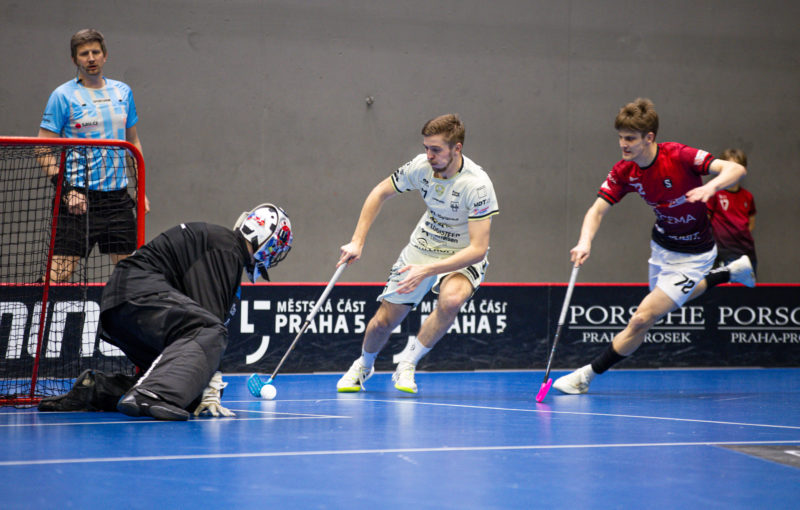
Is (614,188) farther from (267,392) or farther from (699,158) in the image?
(267,392)

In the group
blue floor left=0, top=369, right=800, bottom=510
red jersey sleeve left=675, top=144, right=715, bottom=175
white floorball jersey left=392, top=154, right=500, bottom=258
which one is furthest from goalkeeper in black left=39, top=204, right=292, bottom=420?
red jersey sleeve left=675, top=144, right=715, bottom=175

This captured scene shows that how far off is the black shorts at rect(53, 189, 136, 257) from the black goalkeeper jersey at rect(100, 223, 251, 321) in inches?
49.7

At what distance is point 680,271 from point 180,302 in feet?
10.4

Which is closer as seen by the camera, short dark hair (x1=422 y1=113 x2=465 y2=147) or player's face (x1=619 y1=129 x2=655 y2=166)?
short dark hair (x1=422 y1=113 x2=465 y2=147)

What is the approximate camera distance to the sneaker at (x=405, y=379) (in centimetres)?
560

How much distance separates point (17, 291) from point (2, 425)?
83.1 inches

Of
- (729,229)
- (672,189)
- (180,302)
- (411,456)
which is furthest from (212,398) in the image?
(729,229)

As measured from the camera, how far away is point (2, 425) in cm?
387

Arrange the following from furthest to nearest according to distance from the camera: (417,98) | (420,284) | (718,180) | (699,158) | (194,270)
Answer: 1. (417,98)
2. (420,284)
3. (699,158)
4. (718,180)
5. (194,270)

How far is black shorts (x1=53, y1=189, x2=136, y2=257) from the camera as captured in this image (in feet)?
17.5

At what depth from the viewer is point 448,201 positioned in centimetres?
552

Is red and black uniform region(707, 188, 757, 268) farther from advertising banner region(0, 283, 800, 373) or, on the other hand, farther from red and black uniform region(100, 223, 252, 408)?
red and black uniform region(100, 223, 252, 408)

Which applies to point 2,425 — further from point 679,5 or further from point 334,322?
point 679,5

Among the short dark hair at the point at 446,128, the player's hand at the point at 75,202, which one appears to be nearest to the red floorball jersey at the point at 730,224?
the short dark hair at the point at 446,128
